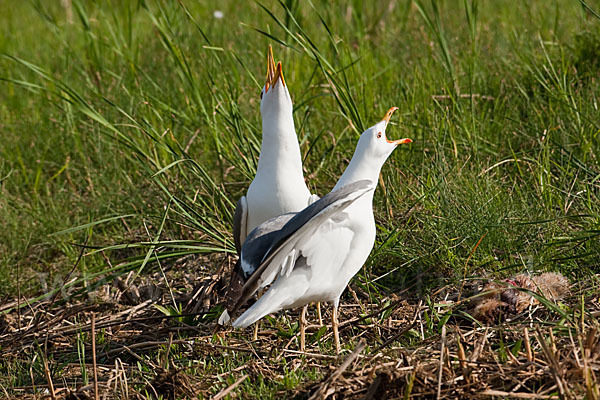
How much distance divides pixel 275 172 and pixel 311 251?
72 centimetres

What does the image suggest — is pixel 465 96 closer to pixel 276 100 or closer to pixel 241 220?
pixel 276 100

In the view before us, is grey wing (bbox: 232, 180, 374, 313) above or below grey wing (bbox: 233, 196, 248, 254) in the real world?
above

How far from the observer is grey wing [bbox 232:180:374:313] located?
2.78m

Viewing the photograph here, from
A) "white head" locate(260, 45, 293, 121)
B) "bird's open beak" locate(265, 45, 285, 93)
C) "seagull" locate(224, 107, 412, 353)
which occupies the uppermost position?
"bird's open beak" locate(265, 45, 285, 93)

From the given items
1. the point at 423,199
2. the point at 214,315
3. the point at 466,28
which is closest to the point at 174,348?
Result: the point at 214,315

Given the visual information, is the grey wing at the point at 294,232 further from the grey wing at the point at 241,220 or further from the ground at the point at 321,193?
the grey wing at the point at 241,220

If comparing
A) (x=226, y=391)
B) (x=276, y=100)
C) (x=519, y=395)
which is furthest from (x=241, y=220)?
(x=519, y=395)

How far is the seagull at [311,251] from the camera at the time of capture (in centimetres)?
281

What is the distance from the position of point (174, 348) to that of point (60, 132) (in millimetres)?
2620

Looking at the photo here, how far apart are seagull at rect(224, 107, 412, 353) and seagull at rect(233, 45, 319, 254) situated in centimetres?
34

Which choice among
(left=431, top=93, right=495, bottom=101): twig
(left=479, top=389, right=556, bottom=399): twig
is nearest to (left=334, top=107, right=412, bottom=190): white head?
(left=479, top=389, right=556, bottom=399): twig

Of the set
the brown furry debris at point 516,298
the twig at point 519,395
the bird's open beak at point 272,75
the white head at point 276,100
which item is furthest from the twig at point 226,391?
the bird's open beak at point 272,75

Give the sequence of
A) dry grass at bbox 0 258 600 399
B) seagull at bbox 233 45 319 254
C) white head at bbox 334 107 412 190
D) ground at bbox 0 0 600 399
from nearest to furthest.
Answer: dry grass at bbox 0 258 600 399
ground at bbox 0 0 600 399
white head at bbox 334 107 412 190
seagull at bbox 233 45 319 254

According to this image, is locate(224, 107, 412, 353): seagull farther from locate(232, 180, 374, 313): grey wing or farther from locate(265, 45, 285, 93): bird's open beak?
locate(265, 45, 285, 93): bird's open beak
